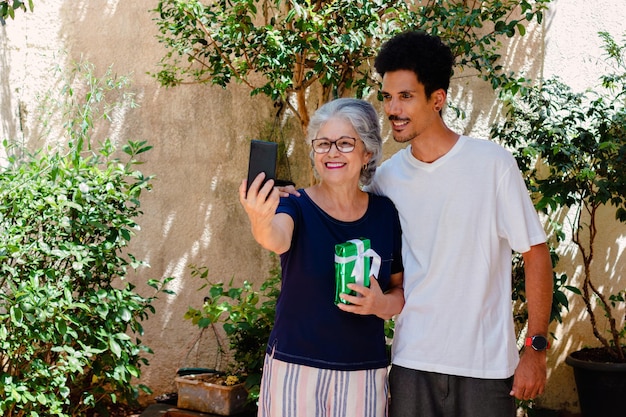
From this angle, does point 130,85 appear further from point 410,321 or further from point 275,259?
point 410,321

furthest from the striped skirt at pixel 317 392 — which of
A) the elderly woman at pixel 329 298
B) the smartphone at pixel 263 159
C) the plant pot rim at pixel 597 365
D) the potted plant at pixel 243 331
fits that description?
the plant pot rim at pixel 597 365

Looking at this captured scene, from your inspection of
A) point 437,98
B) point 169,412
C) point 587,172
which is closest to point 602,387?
point 587,172

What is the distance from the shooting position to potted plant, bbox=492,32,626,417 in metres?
4.71

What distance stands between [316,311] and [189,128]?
3.31m

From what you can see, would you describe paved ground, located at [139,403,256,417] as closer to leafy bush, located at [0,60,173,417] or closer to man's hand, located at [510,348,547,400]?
leafy bush, located at [0,60,173,417]

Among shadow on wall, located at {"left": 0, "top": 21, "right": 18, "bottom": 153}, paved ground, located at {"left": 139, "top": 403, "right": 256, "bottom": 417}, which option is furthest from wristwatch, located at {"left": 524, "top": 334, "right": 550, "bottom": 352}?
shadow on wall, located at {"left": 0, "top": 21, "right": 18, "bottom": 153}

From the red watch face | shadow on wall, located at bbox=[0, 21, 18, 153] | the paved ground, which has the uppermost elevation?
shadow on wall, located at bbox=[0, 21, 18, 153]

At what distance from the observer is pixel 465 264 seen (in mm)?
2453

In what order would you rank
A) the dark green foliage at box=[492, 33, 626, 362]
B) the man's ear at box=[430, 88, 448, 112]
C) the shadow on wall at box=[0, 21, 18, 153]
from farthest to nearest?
the shadow on wall at box=[0, 21, 18, 153] → the dark green foliage at box=[492, 33, 626, 362] → the man's ear at box=[430, 88, 448, 112]

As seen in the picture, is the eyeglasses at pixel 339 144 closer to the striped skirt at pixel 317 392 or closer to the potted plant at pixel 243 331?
the striped skirt at pixel 317 392

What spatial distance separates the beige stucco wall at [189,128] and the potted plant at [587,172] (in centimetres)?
15

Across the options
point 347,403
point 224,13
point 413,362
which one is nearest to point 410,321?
point 413,362

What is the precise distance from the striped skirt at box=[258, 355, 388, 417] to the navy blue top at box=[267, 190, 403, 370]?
0.09 feet

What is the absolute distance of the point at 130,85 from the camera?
17.7ft
